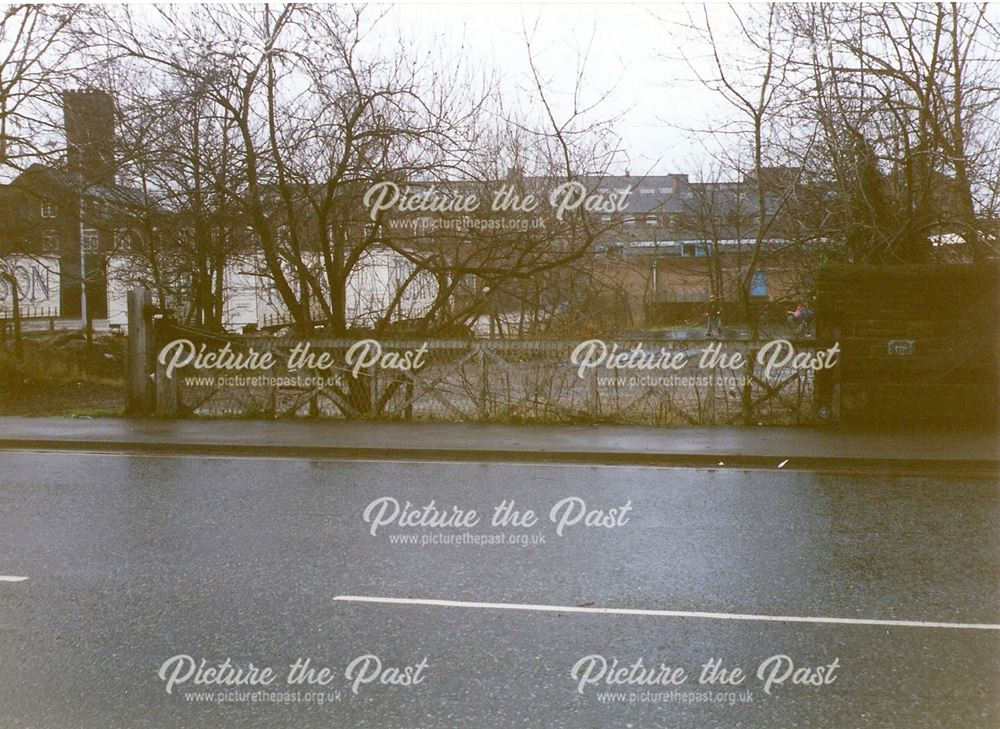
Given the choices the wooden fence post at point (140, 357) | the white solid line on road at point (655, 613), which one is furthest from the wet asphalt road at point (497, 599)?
the wooden fence post at point (140, 357)

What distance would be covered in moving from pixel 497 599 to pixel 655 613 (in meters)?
0.99

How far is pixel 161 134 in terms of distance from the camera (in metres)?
15.2

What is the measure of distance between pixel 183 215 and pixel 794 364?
31.8 ft

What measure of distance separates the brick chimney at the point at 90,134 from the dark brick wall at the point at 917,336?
1173 cm

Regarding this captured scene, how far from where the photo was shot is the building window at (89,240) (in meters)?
20.2

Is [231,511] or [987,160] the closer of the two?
[231,511]

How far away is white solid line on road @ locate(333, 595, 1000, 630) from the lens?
5629mm

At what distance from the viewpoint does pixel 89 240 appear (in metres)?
20.2

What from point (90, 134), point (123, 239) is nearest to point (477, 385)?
point (123, 239)

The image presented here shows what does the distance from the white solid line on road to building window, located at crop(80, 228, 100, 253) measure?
16.3 meters

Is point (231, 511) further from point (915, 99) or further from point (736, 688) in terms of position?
point (915, 99)

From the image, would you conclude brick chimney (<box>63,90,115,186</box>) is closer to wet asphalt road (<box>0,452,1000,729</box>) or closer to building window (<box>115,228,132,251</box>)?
building window (<box>115,228,132,251</box>)

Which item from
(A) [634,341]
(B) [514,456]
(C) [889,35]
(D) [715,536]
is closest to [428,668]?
(D) [715,536]

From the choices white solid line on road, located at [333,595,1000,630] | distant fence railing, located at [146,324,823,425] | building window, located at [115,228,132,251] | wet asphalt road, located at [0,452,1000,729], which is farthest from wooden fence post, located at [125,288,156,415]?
white solid line on road, located at [333,595,1000,630]
